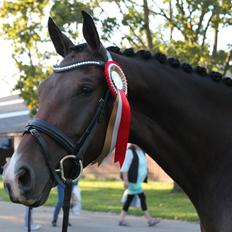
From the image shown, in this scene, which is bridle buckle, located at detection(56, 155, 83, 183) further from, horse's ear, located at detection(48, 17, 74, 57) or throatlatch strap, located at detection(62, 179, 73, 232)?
horse's ear, located at detection(48, 17, 74, 57)

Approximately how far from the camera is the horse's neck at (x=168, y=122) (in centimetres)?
→ 338

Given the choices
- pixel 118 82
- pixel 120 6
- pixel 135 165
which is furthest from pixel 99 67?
pixel 120 6

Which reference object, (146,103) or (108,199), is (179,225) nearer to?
(108,199)

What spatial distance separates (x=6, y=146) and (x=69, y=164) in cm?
3727

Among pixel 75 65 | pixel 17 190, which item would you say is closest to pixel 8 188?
pixel 17 190

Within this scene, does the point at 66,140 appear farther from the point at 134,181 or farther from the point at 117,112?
the point at 134,181

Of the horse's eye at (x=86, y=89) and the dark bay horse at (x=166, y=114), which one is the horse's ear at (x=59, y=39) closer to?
the dark bay horse at (x=166, y=114)

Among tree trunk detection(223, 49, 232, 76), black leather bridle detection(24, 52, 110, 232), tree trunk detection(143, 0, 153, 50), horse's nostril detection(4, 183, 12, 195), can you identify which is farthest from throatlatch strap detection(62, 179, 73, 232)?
tree trunk detection(143, 0, 153, 50)

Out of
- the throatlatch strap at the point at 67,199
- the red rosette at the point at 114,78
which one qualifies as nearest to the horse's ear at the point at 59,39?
the red rosette at the point at 114,78

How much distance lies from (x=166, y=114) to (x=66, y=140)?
0.74m

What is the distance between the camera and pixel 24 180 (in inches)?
112

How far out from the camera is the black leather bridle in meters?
2.95

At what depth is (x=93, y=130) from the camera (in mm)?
3098

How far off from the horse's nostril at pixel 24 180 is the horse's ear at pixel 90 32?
902mm
